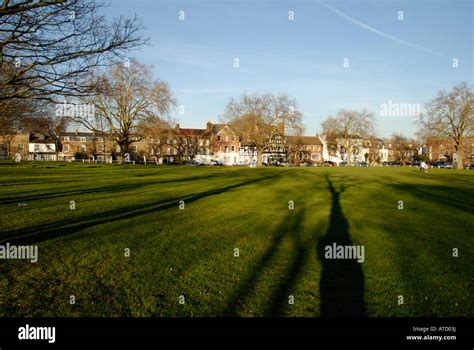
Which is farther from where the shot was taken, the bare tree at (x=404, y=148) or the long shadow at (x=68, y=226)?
the bare tree at (x=404, y=148)

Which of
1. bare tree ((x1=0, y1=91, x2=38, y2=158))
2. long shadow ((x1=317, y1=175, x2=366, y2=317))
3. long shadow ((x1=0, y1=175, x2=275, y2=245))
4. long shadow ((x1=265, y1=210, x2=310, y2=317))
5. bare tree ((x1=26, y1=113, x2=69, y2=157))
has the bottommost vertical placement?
long shadow ((x1=317, y1=175, x2=366, y2=317))

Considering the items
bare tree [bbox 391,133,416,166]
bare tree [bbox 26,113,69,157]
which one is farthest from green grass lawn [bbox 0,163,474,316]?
bare tree [bbox 391,133,416,166]

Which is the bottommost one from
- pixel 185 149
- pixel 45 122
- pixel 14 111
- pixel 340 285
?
pixel 340 285

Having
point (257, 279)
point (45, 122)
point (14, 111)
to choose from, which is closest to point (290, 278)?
point (257, 279)

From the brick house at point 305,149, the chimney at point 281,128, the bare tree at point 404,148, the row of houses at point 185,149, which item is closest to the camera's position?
the chimney at point 281,128

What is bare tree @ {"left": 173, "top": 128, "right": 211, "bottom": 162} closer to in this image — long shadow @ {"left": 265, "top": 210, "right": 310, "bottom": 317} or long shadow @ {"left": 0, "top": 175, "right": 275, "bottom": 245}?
long shadow @ {"left": 0, "top": 175, "right": 275, "bottom": 245}

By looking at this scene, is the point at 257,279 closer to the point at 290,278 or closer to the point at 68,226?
the point at 290,278

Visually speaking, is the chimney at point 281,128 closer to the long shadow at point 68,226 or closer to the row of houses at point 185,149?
the row of houses at point 185,149

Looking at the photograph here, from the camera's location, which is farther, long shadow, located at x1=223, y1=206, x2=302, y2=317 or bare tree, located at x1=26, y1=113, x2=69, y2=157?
bare tree, located at x1=26, y1=113, x2=69, y2=157

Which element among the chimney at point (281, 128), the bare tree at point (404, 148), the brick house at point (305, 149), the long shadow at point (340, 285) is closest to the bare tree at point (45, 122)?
the long shadow at point (340, 285)

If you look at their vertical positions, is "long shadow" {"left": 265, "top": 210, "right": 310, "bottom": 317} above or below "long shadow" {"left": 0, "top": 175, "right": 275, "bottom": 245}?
below

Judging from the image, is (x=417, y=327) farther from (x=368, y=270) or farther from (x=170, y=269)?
(x=170, y=269)

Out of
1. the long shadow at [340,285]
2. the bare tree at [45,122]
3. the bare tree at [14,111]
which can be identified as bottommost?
the long shadow at [340,285]

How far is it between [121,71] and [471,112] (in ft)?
227
